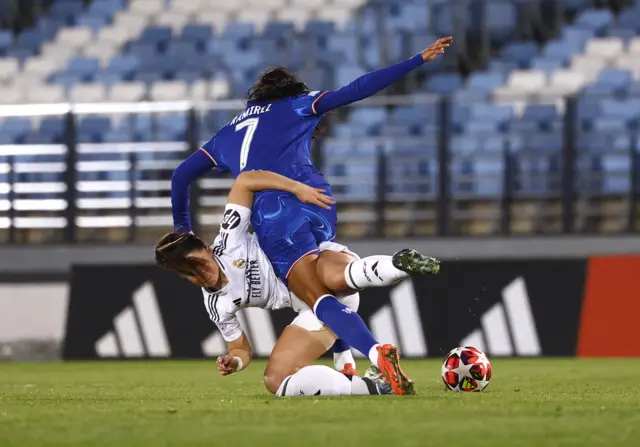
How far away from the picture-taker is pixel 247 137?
6105mm

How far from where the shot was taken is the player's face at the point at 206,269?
5.73 metres

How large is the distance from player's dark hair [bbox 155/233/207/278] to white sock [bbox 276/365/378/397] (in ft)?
2.14

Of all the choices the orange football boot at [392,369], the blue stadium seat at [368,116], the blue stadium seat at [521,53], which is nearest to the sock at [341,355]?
the orange football boot at [392,369]

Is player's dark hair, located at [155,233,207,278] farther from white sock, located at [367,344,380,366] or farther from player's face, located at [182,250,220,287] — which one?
white sock, located at [367,344,380,366]

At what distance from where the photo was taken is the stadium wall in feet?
34.1

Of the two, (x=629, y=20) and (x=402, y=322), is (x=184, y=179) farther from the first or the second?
(x=629, y=20)

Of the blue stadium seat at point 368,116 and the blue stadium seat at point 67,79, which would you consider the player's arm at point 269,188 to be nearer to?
the blue stadium seat at point 368,116

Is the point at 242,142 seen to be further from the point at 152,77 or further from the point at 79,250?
the point at 152,77

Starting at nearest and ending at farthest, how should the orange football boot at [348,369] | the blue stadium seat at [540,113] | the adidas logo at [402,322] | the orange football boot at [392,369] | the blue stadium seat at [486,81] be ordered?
the orange football boot at [392,369] < the orange football boot at [348,369] < the adidas logo at [402,322] < the blue stadium seat at [540,113] < the blue stadium seat at [486,81]

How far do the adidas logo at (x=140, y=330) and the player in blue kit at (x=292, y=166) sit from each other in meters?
4.59

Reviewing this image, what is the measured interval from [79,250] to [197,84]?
3.82 meters

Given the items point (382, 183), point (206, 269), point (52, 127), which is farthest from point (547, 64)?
point (206, 269)

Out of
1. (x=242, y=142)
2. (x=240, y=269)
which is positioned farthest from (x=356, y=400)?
(x=242, y=142)

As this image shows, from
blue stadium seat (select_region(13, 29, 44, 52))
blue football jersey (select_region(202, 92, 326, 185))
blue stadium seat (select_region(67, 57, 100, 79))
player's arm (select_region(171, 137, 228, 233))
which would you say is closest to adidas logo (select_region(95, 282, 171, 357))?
player's arm (select_region(171, 137, 228, 233))
